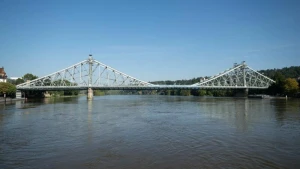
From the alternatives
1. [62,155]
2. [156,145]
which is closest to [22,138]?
[62,155]

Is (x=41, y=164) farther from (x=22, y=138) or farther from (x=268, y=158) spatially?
(x=268, y=158)

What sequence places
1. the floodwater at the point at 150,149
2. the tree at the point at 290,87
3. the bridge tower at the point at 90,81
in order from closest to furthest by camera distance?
1. the floodwater at the point at 150,149
2. the tree at the point at 290,87
3. the bridge tower at the point at 90,81

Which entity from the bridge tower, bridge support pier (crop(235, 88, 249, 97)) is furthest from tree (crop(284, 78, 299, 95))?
the bridge tower

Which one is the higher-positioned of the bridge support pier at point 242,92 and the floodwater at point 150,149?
the bridge support pier at point 242,92

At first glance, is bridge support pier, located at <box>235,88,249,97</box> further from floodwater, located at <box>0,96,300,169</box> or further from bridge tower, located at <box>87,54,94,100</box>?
floodwater, located at <box>0,96,300,169</box>

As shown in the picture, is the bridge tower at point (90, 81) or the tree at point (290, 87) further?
the bridge tower at point (90, 81)

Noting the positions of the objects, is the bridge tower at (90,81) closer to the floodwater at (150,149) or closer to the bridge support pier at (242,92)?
the bridge support pier at (242,92)

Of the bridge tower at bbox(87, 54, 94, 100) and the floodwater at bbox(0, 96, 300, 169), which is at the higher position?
the bridge tower at bbox(87, 54, 94, 100)

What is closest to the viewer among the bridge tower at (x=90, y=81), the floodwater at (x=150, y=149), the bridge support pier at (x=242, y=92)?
the floodwater at (x=150, y=149)

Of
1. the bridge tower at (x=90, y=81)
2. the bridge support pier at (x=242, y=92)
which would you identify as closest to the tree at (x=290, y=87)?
the bridge support pier at (x=242, y=92)

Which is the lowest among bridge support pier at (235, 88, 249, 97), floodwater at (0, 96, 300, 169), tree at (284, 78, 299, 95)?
floodwater at (0, 96, 300, 169)

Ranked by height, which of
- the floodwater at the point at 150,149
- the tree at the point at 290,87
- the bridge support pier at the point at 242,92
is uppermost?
the tree at the point at 290,87

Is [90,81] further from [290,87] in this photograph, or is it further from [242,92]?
[290,87]

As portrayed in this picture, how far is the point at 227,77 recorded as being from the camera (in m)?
118
